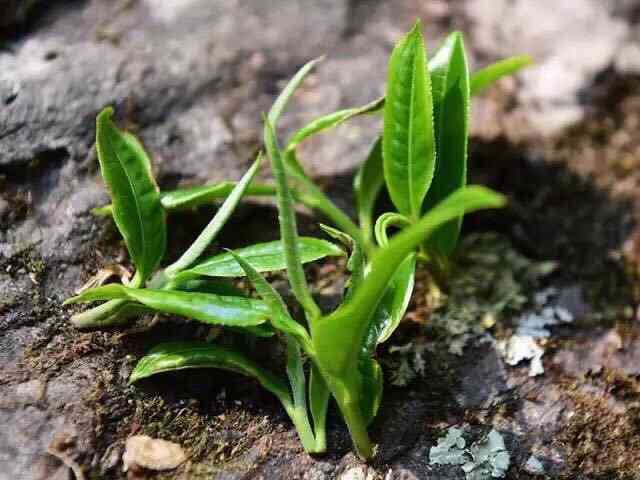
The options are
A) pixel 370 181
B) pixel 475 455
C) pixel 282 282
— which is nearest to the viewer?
pixel 475 455

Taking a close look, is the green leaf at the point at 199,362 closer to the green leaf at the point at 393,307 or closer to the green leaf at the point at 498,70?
the green leaf at the point at 393,307

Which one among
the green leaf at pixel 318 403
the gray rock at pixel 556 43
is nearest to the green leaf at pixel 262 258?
the green leaf at pixel 318 403

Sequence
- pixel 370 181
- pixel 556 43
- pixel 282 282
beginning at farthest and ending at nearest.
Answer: pixel 556 43, pixel 370 181, pixel 282 282

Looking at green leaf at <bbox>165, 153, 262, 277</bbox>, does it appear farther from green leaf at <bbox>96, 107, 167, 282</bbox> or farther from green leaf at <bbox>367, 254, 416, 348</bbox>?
green leaf at <bbox>367, 254, 416, 348</bbox>

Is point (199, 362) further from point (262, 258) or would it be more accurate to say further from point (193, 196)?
point (193, 196)

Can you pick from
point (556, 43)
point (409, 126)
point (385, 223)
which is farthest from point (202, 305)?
point (556, 43)

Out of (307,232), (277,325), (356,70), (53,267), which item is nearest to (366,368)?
(277,325)

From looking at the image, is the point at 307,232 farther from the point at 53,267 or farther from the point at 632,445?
the point at 632,445
